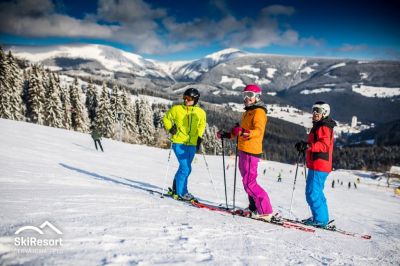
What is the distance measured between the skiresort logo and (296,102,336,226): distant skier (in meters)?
4.90

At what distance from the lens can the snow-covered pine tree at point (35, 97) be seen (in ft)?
142

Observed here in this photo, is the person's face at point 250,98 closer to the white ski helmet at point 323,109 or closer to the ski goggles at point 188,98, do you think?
the white ski helmet at point 323,109

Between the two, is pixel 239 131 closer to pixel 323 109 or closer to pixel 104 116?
pixel 323 109

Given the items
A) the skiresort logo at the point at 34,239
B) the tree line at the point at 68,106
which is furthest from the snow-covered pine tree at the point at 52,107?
the skiresort logo at the point at 34,239

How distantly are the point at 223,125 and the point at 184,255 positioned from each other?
188 metres

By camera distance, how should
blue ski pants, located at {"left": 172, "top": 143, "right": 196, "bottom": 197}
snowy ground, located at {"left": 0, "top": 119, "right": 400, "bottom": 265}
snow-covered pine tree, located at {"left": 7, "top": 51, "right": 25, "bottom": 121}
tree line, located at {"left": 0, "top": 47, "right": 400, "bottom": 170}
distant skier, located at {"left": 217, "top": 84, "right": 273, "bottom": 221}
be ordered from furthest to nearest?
tree line, located at {"left": 0, "top": 47, "right": 400, "bottom": 170} < snow-covered pine tree, located at {"left": 7, "top": 51, "right": 25, "bottom": 121} < blue ski pants, located at {"left": 172, "top": 143, "right": 196, "bottom": 197} < distant skier, located at {"left": 217, "top": 84, "right": 273, "bottom": 221} < snowy ground, located at {"left": 0, "top": 119, "right": 400, "bottom": 265}

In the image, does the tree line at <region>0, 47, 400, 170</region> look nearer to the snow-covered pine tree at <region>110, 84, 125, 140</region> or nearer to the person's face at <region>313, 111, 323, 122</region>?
the snow-covered pine tree at <region>110, 84, 125, 140</region>

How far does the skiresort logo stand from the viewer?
3.33 metres

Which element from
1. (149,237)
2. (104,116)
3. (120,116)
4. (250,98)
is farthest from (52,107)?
(149,237)

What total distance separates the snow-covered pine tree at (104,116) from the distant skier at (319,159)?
158 ft

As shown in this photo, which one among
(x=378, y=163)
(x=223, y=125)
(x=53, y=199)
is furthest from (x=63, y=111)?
(x=223, y=125)

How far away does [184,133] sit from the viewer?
7543 millimetres

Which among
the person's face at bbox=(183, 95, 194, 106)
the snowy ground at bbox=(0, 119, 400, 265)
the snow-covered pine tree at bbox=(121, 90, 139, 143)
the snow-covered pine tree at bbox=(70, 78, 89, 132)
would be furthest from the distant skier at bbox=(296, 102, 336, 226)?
the snow-covered pine tree at bbox=(121, 90, 139, 143)

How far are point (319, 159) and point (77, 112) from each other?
163 feet
